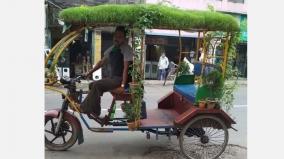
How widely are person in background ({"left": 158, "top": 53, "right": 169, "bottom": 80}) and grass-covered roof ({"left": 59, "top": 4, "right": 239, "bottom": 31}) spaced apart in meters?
13.7

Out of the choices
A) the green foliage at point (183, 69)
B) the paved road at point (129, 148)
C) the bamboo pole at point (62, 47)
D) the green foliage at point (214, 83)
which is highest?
the bamboo pole at point (62, 47)

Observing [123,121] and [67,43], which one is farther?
[123,121]

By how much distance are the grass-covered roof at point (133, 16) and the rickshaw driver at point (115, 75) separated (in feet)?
1.63

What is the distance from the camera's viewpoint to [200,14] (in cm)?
539

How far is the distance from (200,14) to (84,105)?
2.07 m

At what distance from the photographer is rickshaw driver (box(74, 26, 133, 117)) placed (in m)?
5.59

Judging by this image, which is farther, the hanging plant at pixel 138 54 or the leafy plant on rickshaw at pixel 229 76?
the leafy plant on rickshaw at pixel 229 76

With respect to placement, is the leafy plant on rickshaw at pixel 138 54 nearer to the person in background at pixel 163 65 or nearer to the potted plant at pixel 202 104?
the potted plant at pixel 202 104

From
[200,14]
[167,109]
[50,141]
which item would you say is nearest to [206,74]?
[200,14]

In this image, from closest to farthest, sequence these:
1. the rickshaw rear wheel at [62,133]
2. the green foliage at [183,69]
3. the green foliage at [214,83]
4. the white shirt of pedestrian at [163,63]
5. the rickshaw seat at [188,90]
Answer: the green foliage at [214,83] → the rickshaw rear wheel at [62,133] → the rickshaw seat at [188,90] → the green foliage at [183,69] → the white shirt of pedestrian at [163,63]

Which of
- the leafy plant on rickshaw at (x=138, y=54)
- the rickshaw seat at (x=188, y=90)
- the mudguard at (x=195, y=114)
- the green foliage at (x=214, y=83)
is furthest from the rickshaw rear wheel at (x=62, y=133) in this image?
the green foliage at (x=214, y=83)

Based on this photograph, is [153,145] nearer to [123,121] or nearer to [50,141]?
[123,121]

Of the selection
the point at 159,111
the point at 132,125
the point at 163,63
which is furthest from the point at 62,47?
the point at 163,63

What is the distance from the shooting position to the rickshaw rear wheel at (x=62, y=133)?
5777 millimetres
